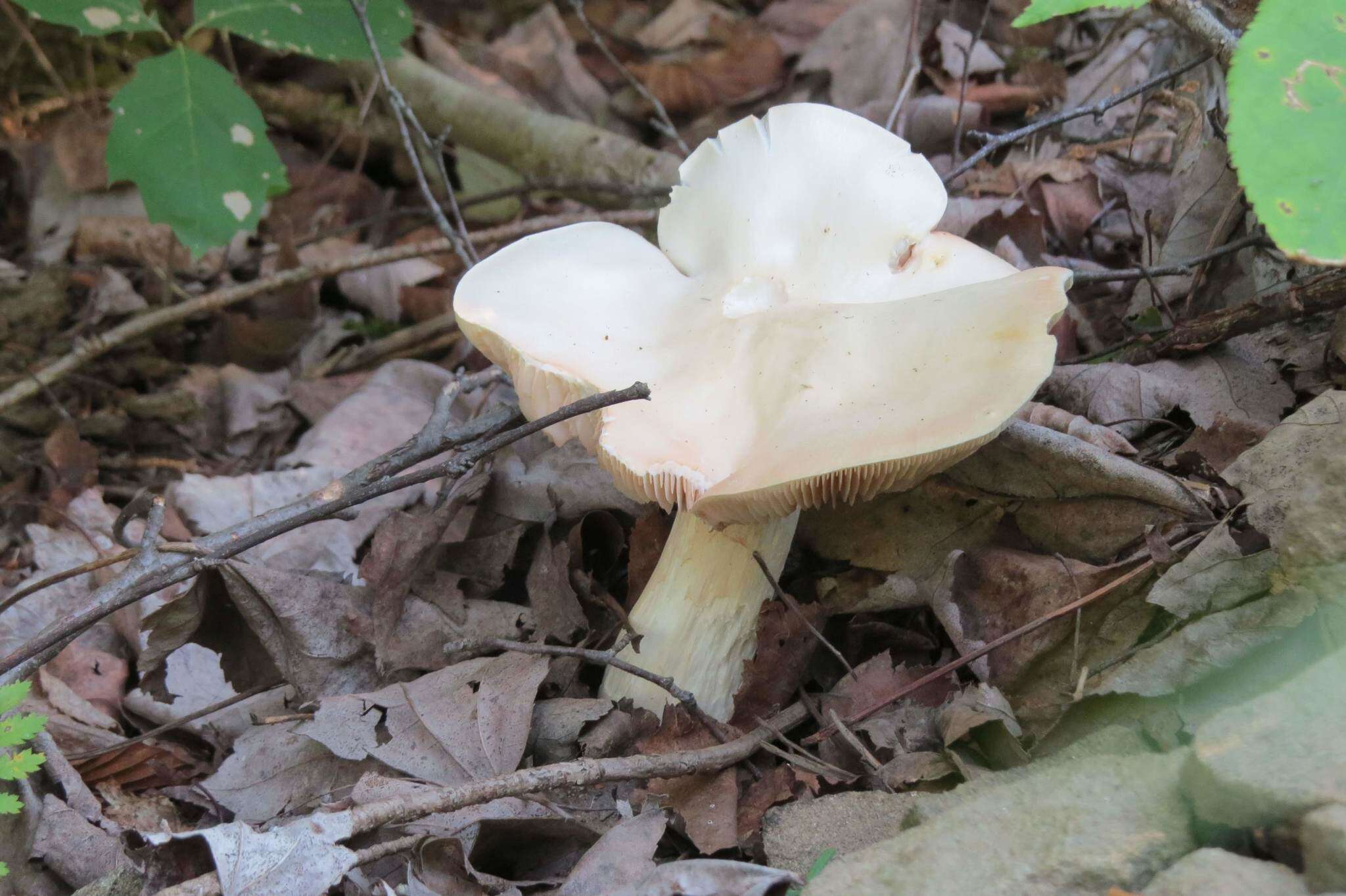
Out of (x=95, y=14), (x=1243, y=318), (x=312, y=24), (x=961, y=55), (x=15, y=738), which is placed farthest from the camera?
(x=961, y=55)

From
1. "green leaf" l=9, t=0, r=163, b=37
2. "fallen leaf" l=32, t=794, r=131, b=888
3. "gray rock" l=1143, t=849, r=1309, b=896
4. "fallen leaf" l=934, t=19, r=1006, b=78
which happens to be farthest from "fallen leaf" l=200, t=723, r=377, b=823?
"fallen leaf" l=934, t=19, r=1006, b=78

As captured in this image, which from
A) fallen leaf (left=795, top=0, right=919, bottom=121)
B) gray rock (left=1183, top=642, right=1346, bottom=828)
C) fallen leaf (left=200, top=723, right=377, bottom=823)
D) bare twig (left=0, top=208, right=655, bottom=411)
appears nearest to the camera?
gray rock (left=1183, top=642, right=1346, bottom=828)

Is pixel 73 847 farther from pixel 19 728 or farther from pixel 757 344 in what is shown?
pixel 757 344

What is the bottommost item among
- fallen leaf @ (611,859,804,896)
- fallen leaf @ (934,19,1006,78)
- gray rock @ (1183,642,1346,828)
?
fallen leaf @ (611,859,804,896)

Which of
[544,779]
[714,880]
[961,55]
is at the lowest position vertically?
[544,779]

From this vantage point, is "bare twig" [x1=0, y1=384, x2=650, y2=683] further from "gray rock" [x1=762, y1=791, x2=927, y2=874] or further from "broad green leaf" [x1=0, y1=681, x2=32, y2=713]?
"gray rock" [x1=762, y1=791, x2=927, y2=874]

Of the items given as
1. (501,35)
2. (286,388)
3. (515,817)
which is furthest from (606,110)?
(515,817)

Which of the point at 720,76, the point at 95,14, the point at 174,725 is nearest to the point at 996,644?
the point at 174,725

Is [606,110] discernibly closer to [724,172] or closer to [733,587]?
[724,172]
